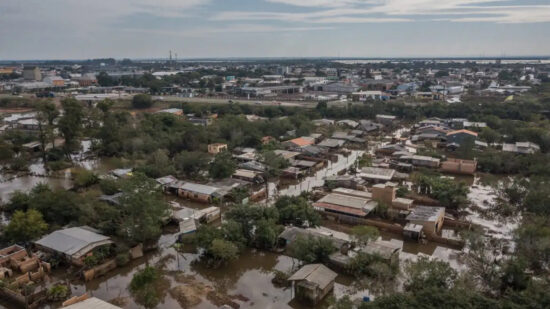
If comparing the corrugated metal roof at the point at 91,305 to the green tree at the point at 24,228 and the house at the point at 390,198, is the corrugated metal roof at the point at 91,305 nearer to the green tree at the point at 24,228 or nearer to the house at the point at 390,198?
the green tree at the point at 24,228

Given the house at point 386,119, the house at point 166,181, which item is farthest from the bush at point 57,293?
the house at point 386,119

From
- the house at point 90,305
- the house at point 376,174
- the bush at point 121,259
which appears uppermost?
the house at point 376,174

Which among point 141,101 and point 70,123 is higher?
point 141,101

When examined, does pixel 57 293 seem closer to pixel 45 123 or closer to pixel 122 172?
pixel 122 172

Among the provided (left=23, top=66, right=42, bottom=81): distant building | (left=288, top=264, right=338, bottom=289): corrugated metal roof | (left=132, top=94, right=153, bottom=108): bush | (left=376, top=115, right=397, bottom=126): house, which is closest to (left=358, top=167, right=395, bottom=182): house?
(left=288, top=264, right=338, bottom=289): corrugated metal roof

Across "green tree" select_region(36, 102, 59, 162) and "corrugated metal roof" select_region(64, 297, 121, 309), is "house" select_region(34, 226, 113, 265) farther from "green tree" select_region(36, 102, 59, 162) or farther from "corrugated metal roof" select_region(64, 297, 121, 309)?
"green tree" select_region(36, 102, 59, 162)

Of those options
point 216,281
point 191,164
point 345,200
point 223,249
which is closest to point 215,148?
point 191,164

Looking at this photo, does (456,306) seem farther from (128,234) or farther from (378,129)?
(378,129)
